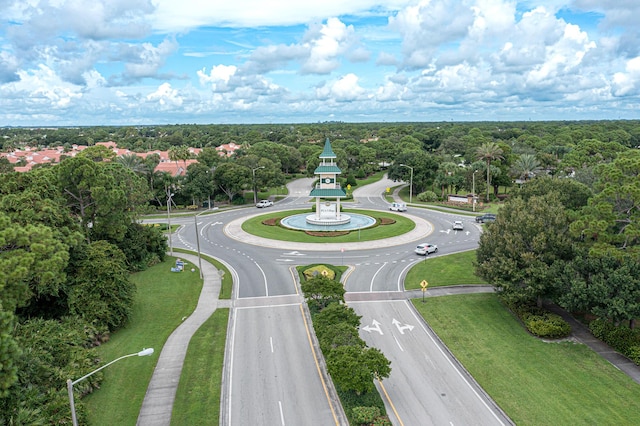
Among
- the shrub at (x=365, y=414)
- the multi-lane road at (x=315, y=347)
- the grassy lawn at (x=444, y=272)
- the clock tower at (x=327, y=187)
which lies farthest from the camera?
the clock tower at (x=327, y=187)

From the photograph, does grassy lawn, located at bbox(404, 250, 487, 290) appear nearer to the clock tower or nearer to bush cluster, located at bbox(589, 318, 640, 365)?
bush cluster, located at bbox(589, 318, 640, 365)

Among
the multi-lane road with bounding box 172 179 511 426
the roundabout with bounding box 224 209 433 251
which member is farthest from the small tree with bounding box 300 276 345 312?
the roundabout with bounding box 224 209 433 251

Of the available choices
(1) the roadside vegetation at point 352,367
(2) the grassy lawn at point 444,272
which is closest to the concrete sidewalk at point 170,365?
(1) the roadside vegetation at point 352,367

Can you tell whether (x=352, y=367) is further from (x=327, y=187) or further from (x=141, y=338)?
(x=327, y=187)

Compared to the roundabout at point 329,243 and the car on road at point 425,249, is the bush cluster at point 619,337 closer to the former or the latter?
the car on road at point 425,249

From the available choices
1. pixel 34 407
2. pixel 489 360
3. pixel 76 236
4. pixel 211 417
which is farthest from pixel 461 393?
pixel 76 236

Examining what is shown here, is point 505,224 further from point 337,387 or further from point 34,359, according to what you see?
point 34,359

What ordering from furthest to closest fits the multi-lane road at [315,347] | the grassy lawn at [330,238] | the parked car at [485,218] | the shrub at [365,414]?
the parked car at [485,218] < the grassy lawn at [330,238] < the multi-lane road at [315,347] < the shrub at [365,414]
